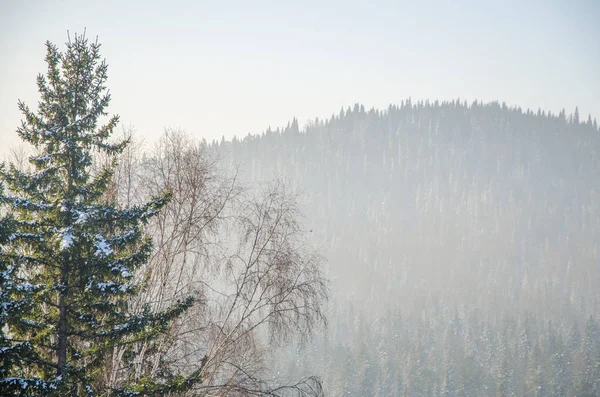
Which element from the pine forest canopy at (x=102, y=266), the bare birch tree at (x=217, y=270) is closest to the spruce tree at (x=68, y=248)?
the pine forest canopy at (x=102, y=266)

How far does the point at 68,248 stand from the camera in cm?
721

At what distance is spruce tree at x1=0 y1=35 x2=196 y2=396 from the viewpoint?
283 inches

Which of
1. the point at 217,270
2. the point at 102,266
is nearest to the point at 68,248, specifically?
the point at 102,266

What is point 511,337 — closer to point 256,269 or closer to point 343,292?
Result: point 343,292

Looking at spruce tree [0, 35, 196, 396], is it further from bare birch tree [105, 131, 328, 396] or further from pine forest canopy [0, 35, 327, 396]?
bare birch tree [105, 131, 328, 396]

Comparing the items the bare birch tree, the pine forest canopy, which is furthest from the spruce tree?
the bare birch tree

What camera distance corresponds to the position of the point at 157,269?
1002 cm

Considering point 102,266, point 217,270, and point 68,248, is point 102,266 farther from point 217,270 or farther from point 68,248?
point 217,270

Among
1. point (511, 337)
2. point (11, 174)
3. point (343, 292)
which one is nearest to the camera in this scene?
point (11, 174)

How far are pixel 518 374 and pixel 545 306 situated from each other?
247 ft

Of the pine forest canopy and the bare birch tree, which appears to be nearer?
the pine forest canopy

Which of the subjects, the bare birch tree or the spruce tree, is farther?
the bare birch tree

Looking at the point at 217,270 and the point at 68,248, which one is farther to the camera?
the point at 217,270

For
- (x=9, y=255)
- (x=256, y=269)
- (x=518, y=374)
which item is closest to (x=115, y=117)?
(x=9, y=255)
